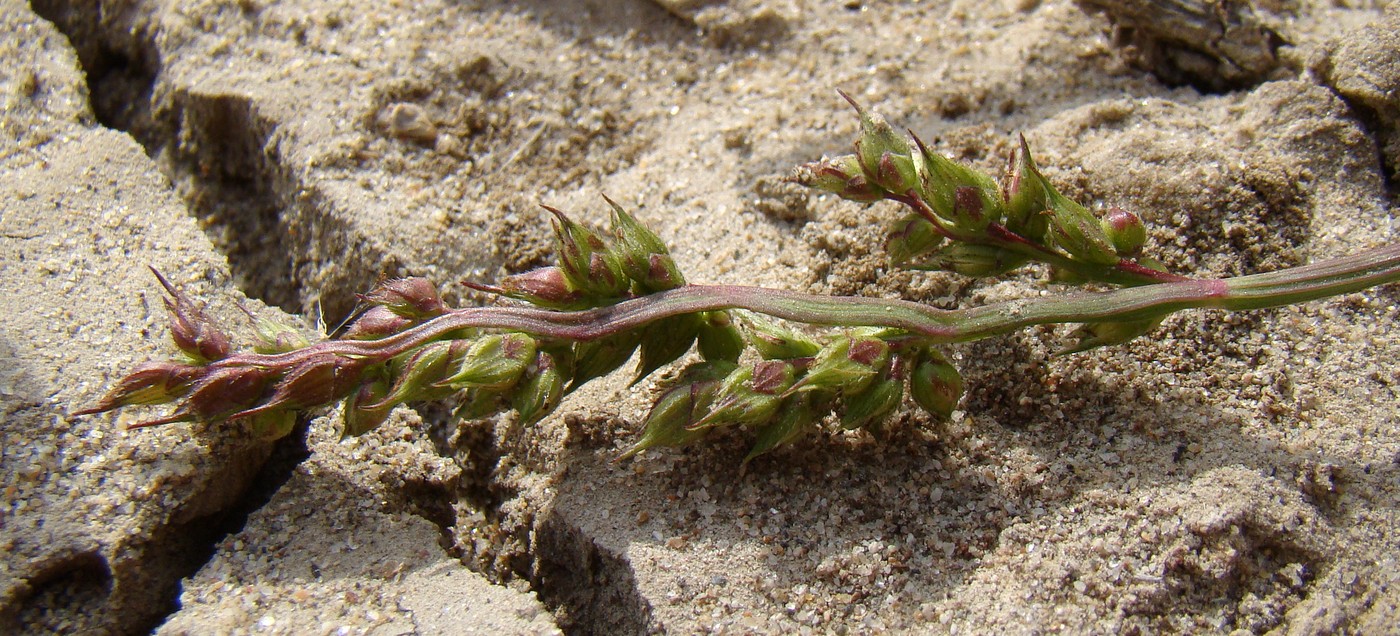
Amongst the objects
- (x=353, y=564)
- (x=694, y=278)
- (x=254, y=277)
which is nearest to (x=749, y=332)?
(x=694, y=278)

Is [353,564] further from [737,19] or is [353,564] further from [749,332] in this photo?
[737,19]

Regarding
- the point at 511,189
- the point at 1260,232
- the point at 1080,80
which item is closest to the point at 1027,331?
the point at 1260,232

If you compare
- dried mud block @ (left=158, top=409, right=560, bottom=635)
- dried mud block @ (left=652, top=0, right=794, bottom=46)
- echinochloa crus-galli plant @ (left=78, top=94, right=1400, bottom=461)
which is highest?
dried mud block @ (left=652, top=0, right=794, bottom=46)

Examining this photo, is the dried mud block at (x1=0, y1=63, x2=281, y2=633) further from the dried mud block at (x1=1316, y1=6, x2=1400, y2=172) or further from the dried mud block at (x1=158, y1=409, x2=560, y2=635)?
the dried mud block at (x1=1316, y1=6, x2=1400, y2=172)

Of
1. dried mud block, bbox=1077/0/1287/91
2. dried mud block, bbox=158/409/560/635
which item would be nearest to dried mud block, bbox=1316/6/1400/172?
dried mud block, bbox=1077/0/1287/91

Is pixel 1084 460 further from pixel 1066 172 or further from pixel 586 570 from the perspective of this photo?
pixel 586 570

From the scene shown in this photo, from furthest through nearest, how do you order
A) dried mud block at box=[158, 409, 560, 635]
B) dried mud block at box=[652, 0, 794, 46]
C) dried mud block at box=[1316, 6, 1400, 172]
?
1. dried mud block at box=[652, 0, 794, 46]
2. dried mud block at box=[1316, 6, 1400, 172]
3. dried mud block at box=[158, 409, 560, 635]
